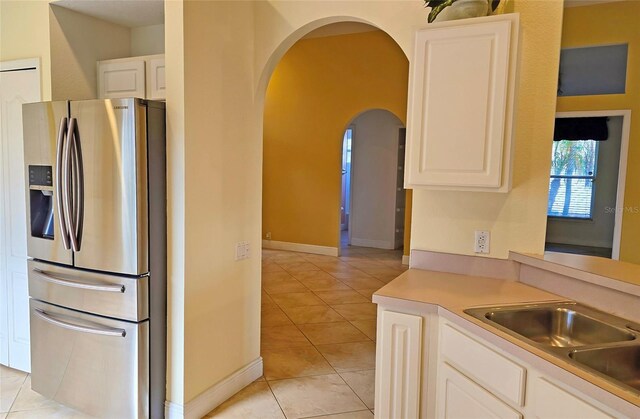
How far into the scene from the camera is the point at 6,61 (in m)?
3.04

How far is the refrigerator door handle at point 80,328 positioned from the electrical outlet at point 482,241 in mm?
1973

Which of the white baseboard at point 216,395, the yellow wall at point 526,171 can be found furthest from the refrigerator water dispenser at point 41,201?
the yellow wall at point 526,171

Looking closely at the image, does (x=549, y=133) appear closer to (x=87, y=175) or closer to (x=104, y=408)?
(x=87, y=175)

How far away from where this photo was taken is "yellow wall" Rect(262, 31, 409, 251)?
6.78m

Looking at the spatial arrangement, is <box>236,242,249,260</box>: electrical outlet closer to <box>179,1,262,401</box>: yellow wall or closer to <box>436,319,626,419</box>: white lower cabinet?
<box>179,1,262,401</box>: yellow wall

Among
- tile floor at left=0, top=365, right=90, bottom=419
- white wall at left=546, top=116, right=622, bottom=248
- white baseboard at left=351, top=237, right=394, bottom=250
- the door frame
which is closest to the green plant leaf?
tile floor at left=0, top=365, right=90, bottom=419

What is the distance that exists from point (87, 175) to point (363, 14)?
1.81 metres

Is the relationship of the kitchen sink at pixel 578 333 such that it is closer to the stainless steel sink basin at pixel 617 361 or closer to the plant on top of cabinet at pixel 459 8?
the stainless steel sink basin at pixel 617 361

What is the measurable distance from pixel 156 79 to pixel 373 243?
600 cm

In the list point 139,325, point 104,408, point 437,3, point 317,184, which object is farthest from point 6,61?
point 317,184

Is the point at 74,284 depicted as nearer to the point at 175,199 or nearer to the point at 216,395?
the point at 175,199

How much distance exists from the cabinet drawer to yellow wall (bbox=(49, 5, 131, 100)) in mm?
2839

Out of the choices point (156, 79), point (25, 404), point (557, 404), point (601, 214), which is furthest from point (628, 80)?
point (25, 404)

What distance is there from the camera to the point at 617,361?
1.48 metres
